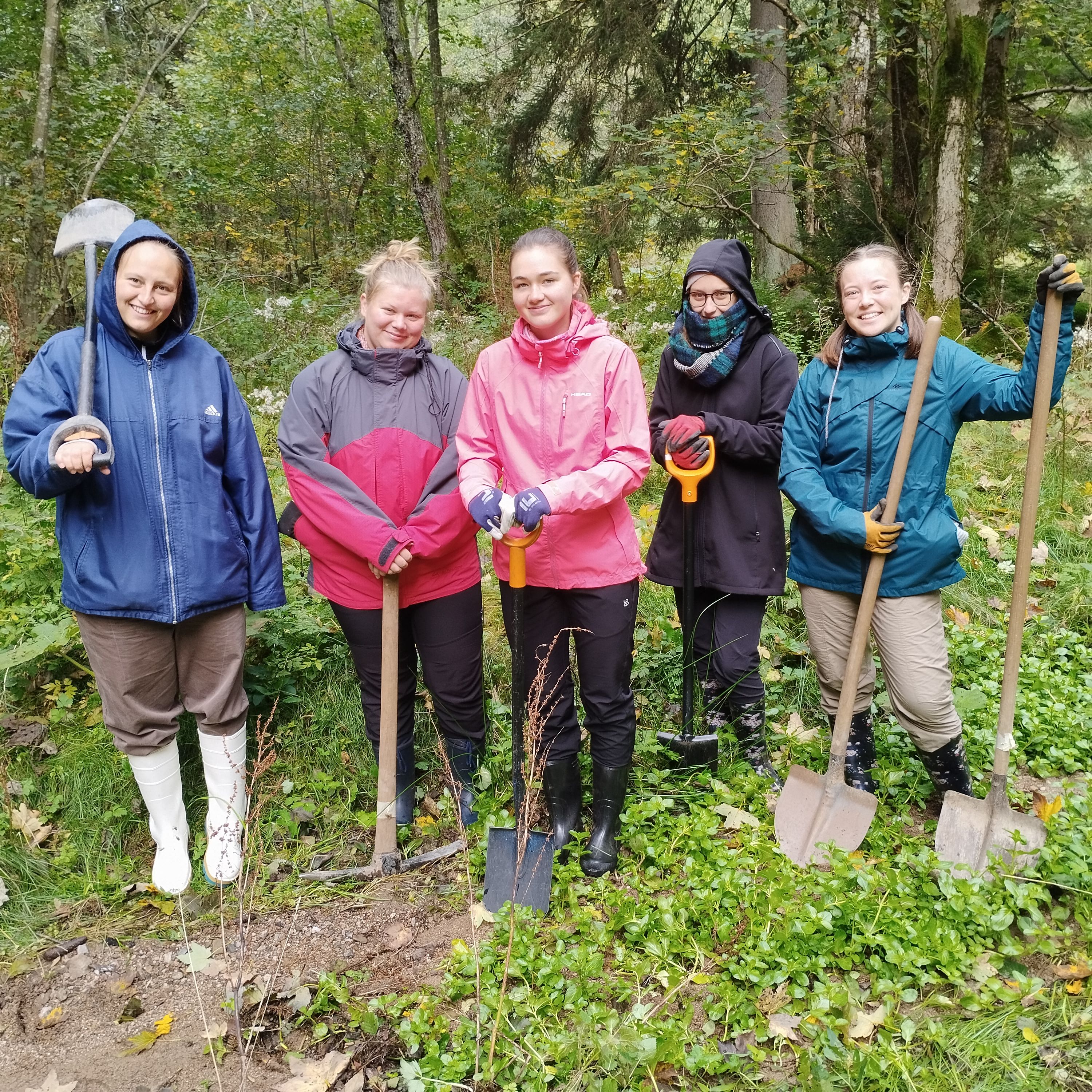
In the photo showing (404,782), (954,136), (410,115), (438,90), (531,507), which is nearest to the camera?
(531,507)

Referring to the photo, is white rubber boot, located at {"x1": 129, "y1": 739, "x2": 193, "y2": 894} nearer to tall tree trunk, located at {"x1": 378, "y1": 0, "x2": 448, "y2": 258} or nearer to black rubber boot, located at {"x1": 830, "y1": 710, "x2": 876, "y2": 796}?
black rubber boot, located at {"x1": 830, "y1": 710, "x2": 876, "y2": 796}

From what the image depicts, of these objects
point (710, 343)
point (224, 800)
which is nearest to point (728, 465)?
point (710, 343)

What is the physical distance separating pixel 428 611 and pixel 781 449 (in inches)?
58.2

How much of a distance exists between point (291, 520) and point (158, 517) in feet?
1.53

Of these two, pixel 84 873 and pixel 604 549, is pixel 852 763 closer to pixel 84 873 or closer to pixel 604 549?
pixel 604 549

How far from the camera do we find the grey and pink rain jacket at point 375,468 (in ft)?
9.35

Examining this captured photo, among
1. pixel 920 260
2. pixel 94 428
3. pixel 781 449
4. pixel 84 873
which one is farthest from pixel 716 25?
pixel 84 873

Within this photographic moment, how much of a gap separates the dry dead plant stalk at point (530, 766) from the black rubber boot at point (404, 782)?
60 cm

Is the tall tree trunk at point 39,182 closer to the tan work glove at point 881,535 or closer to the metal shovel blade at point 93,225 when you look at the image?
the metal shovel blade at point 93,225

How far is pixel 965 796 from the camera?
2787 mm

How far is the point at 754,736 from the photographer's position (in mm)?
3375

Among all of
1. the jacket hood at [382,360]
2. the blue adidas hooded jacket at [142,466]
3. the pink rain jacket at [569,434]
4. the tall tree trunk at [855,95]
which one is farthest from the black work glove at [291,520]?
the tall tree trunk at [855,95]

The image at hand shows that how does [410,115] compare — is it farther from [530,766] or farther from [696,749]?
[530,766]

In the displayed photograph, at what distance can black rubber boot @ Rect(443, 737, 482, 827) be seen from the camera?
3342 millimetres
